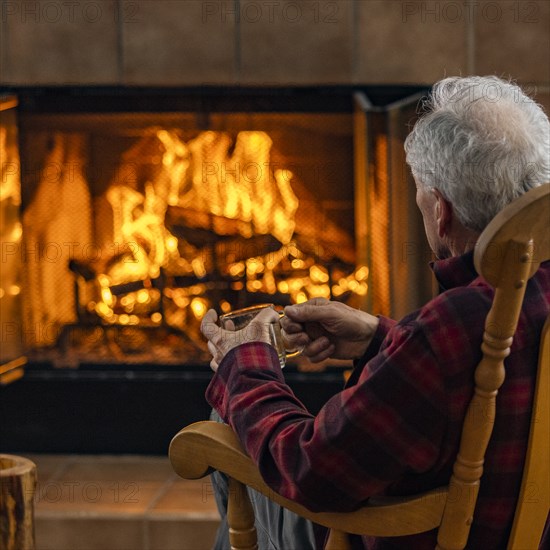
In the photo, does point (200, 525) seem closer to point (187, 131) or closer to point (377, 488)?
point (187, 131)

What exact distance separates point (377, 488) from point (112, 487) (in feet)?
4.64

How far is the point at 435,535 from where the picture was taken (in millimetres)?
997

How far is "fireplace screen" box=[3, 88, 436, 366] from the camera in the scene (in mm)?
2361

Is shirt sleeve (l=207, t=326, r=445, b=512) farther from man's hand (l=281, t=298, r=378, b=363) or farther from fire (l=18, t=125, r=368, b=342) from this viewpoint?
fire (l=18, t=125, r=368, b=342)

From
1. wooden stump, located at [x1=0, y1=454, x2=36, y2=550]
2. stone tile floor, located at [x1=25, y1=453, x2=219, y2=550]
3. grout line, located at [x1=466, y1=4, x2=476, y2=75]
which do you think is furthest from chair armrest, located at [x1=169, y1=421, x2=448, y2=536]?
grout line, located at [x1=466, y1=4, x2=476, y2=75]

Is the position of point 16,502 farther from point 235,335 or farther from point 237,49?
point 237,49

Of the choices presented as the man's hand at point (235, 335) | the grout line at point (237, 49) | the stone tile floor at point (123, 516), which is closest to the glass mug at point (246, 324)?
the man's hand at point (235, 335)

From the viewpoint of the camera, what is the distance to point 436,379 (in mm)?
909

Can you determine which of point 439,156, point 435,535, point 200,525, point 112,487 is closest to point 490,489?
point 435,535

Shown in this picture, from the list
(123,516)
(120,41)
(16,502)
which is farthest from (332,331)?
(120,41)

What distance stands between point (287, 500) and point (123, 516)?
118 cm

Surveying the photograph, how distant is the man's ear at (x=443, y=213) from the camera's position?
102 centimetres

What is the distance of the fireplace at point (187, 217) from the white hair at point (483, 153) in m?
1.27

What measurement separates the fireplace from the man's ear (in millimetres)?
1271
